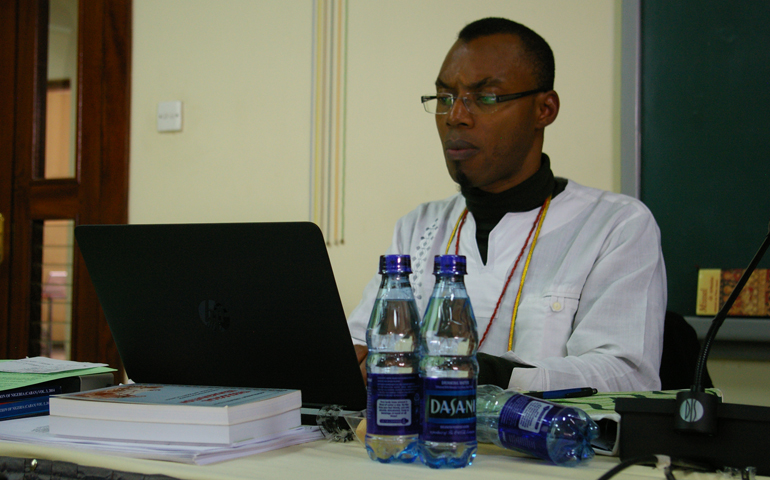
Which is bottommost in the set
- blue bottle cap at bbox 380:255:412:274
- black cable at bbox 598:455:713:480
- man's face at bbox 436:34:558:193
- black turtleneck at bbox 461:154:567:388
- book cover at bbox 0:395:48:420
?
book cover at bbox 0:395:48:420

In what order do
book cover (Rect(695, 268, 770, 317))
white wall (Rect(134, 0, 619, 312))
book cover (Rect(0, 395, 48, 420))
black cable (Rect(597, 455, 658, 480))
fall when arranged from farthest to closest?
white wall (Rect(134, 0, 619, 312)) → book cover (Rect(695, 268, 770, 317)) → book cover (Rect(0, 395, 48, 420)) → black cable (Rect(597, 455, 658, 480))

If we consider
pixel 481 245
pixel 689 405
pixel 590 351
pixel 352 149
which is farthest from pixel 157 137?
pixel 689 405

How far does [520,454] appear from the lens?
2.54ft

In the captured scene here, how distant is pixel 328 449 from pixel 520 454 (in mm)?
220

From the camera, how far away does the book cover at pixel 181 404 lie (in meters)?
0.73

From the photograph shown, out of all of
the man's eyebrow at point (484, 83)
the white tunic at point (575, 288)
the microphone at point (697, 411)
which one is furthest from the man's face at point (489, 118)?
the microphone at point (697, 411)

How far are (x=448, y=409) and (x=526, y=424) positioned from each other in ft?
0.34

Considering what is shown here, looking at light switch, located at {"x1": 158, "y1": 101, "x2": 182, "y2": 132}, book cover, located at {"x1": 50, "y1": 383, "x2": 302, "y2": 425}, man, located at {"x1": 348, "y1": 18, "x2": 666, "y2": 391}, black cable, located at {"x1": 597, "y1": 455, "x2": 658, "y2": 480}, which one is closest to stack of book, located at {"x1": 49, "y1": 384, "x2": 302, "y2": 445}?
book cover, located at {"x1": 50, "y1": 383, "x2": 302, "y2": 425}

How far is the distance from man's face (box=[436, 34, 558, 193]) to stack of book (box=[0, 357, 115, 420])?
2.92ft

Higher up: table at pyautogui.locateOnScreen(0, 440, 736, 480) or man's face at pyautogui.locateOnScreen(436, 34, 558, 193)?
man's face at pyautogui.locateOnScreen(436, 34, 558, 193)

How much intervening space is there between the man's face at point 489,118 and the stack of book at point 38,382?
2.92ft

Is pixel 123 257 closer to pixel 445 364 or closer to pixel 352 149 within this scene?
pixel 445 364

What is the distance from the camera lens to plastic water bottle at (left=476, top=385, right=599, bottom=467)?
0.70 m

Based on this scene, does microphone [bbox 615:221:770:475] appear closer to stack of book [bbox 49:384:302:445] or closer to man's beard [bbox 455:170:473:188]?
stack of book [bbox 49:384:302:445]
